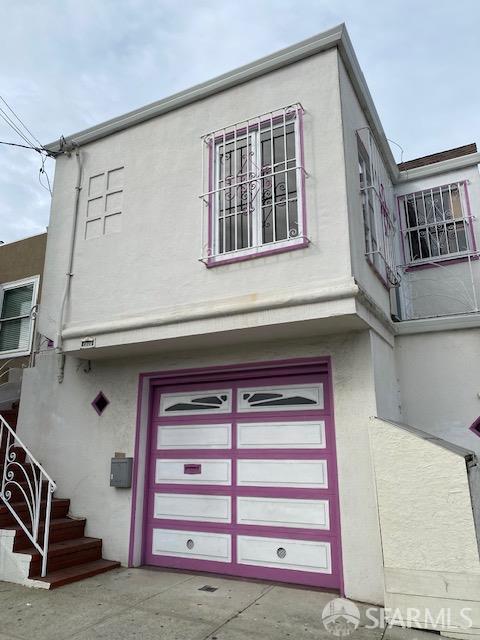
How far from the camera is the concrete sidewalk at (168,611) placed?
365 cm

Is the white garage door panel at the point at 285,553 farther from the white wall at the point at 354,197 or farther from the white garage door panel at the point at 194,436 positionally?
the white wall at the point at 354,197

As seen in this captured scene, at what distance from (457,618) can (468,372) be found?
8.31 feet

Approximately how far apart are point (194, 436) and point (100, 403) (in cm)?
142

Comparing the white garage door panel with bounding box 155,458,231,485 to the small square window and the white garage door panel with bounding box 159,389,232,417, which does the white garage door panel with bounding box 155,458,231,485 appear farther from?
the small square window

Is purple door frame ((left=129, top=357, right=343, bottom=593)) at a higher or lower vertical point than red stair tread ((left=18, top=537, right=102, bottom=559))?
higher

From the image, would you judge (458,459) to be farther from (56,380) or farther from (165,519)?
(56,380)

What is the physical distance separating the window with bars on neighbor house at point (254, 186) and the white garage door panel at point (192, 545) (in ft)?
10.4

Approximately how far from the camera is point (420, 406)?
17.8ft

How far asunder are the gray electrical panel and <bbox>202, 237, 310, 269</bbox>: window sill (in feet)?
8.64

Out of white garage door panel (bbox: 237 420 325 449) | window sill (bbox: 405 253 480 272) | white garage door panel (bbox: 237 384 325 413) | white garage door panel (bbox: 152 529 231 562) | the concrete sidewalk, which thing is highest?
window sill (bbox: 405 253 480 272)

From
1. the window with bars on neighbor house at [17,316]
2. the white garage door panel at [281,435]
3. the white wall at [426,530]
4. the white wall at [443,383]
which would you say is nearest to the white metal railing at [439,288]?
the white wall at [443,383]

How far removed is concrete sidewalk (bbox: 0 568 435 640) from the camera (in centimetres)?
365

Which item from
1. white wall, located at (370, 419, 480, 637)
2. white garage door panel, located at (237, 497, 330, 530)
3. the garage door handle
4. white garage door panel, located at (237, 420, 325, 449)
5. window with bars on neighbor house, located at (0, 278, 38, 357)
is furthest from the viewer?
window with bars on neighbor house, located at (0, 278, 38, 357)

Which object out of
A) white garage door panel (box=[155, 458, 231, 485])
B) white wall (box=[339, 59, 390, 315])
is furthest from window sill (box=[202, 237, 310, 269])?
white garage door panel (box=[155, 458, 231, 485])
